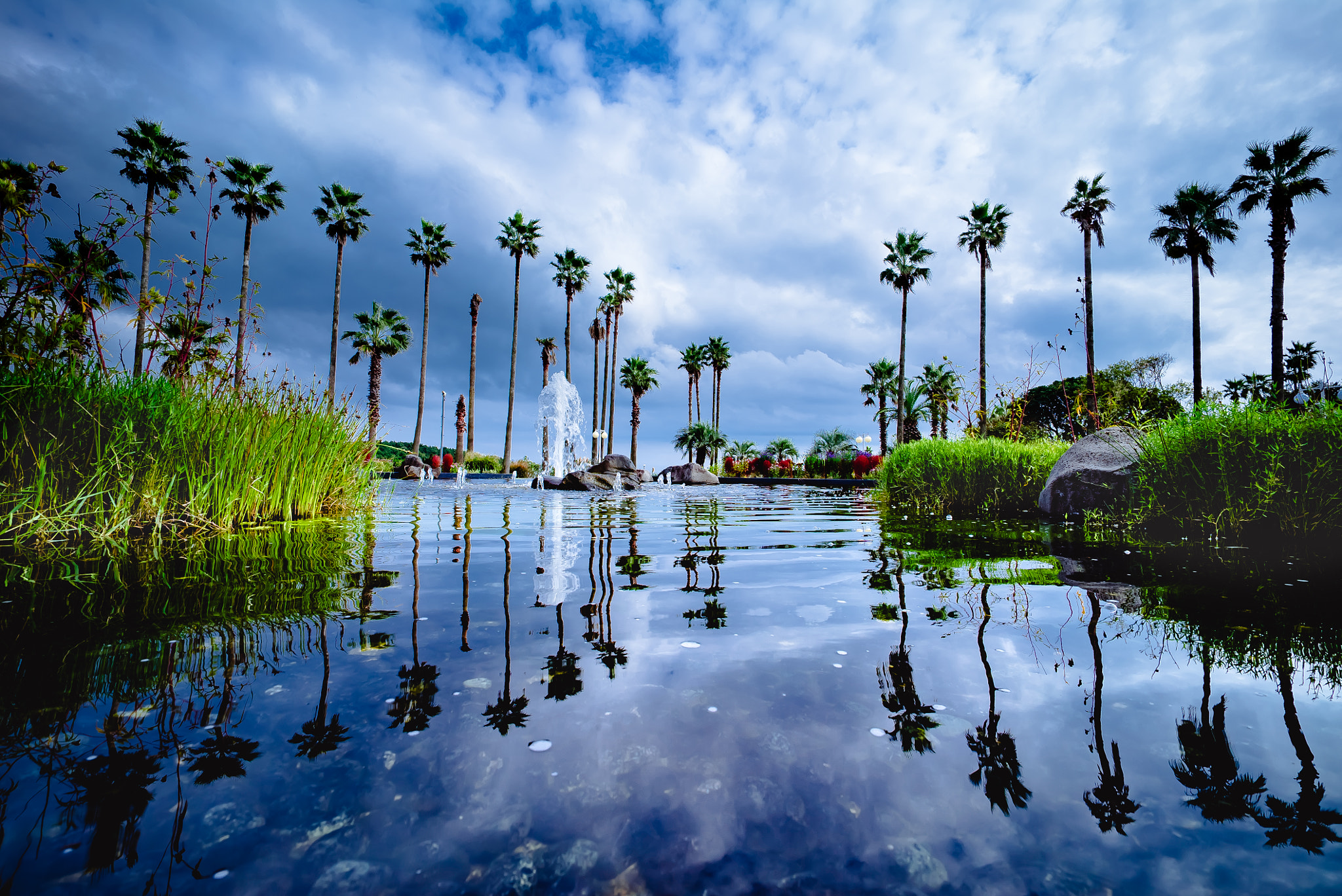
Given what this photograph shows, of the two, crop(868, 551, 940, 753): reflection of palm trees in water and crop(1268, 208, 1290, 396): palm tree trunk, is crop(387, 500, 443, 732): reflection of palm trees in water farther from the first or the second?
crop(1268, 208, 1290, 396): palm tree trunk

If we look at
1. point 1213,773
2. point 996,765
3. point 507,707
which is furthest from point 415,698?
point 1213,773

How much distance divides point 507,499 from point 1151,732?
12.4m

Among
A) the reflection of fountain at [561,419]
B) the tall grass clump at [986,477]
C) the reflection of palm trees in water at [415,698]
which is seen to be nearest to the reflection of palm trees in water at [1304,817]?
the reflection of palm trees in water at [415,698]

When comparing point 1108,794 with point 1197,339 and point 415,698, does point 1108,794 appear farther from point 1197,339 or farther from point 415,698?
point 1197,339

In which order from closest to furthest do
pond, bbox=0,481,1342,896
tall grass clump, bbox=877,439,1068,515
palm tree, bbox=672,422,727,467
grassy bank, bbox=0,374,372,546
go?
pond, bbox=0,481,1342,896 → grassy bank, bbox=0,374,372,546 → tall grass clump, bbox=877,439,1068,515 → palm tree, bbox=672,422,727,467

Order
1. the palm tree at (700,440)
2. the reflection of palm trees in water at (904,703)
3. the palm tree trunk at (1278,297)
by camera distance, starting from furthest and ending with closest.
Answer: the palm tree at (700,440) < the palm tree trunk at (1278,297) < the reflection of palm trees in water at (904,703)

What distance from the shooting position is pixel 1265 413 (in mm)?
6062

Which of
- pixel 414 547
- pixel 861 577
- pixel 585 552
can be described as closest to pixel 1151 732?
pixel 861 577

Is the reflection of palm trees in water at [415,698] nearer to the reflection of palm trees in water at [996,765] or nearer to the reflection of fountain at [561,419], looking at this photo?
the reflection of palm trees in water at [996,765]

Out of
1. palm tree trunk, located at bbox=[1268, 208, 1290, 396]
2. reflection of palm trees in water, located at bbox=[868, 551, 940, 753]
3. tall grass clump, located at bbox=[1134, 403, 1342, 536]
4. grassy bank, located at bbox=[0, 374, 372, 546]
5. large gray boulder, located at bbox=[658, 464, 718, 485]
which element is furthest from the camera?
large gray boulder, located at bbox=[658, 464, 718, 485]

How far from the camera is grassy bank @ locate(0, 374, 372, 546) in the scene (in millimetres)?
4332

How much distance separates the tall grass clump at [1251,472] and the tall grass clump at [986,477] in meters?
4.07

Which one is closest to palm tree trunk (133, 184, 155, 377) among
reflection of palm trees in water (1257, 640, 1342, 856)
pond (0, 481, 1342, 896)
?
pond (0, 481, 1342, 896)

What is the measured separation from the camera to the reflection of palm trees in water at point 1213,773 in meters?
1.38
